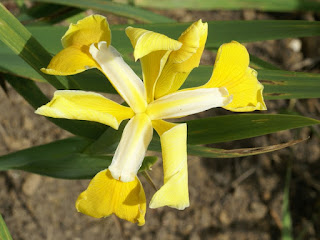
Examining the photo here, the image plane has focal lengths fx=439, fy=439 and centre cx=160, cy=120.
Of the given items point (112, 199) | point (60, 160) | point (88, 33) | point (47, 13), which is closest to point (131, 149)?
point (112, 199)

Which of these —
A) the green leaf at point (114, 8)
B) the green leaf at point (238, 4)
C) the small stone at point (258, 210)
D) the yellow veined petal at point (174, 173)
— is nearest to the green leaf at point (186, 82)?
the green leaf at point (114, 8)

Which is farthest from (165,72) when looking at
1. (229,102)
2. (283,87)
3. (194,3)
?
(194,3)

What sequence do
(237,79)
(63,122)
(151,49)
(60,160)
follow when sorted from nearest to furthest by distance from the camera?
(151,49)
(237,79)
(63,122)
(60,160)

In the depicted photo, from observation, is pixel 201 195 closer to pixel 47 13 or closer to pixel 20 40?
pixel 47 13

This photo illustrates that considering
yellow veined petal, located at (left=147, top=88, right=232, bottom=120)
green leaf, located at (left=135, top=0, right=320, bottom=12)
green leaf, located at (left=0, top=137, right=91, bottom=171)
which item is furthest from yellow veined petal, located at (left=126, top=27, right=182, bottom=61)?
green leaf, located at (left=135, top=0, right=320, bottom=12)

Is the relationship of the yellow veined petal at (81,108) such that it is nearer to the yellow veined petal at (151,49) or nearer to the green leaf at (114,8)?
the yellow veined petal at (151,49)

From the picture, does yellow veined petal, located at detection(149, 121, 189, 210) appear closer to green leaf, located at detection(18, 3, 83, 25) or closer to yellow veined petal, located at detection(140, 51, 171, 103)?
yellow veined petal, located at detection(140, 51, 171, 103)
